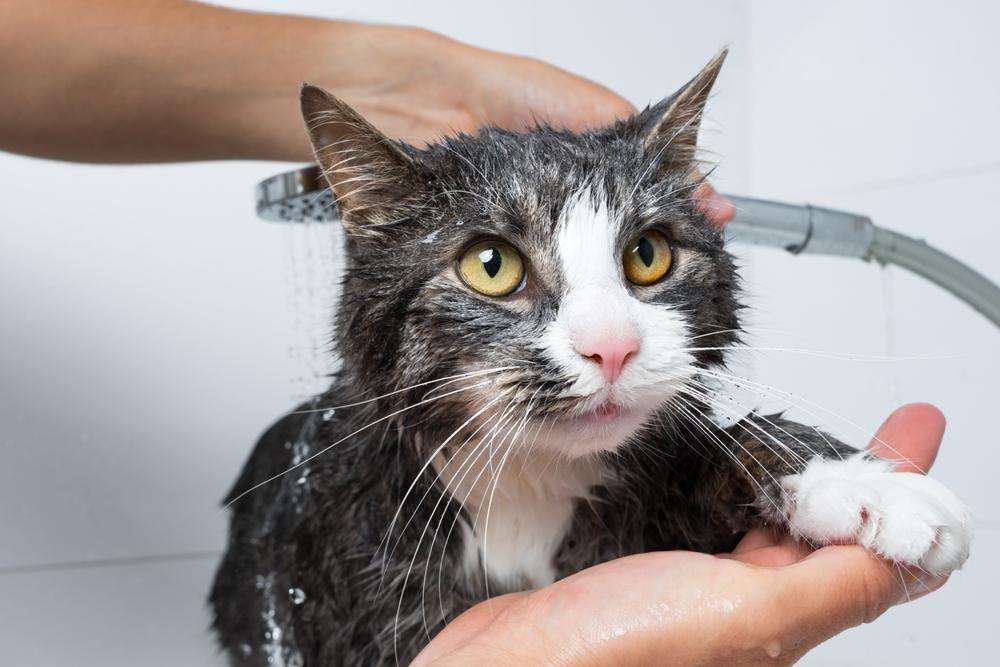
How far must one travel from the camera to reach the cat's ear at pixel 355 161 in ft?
3.48

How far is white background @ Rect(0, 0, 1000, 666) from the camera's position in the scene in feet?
5.95

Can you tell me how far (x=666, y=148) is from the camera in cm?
118

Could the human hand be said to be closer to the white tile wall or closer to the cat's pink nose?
the cat's pink nose


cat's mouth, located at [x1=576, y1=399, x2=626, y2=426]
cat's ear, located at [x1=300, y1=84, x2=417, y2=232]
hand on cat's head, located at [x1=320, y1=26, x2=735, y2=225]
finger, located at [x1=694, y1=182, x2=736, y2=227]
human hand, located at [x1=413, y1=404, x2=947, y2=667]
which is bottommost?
human hand, located at [x1=413, y1=404, x2=947, y2=667]

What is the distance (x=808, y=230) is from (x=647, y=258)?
1.77 feet

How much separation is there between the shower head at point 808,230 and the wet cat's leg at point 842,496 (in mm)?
380

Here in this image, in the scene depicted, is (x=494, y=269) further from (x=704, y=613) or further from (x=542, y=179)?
(x=704, y=613)

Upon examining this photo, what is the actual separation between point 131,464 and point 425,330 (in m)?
1.19

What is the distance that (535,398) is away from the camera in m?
0.88

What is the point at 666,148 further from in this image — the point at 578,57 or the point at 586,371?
the point at 578,57

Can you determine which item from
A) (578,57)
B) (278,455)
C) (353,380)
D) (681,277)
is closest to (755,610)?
(681,277)

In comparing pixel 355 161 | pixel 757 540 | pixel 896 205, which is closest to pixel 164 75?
pixel 355 161

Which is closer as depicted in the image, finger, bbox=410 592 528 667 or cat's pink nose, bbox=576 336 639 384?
cat's pink nose, bbox=576 336 639 384

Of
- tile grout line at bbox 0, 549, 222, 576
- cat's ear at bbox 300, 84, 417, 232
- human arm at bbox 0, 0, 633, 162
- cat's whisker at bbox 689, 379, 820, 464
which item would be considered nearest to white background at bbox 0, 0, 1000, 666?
tile grout line at bbox 0, 549, 222, 576
